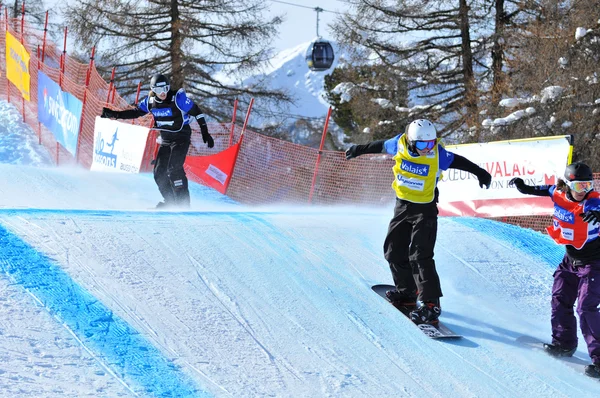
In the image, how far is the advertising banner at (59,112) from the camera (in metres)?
15.9

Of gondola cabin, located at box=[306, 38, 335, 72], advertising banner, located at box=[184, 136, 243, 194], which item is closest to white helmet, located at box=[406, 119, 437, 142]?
advertising banner, located at box=[184, 136, 243, 194]

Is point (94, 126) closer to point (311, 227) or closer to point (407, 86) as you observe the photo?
point (311, 227)

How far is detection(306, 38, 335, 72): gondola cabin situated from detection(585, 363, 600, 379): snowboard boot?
21.2m

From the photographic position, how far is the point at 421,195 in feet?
20.7

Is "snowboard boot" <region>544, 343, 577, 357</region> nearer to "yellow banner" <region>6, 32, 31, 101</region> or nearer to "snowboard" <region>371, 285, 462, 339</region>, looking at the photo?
"snowboard" <region>371, 285, 462, 339</region>

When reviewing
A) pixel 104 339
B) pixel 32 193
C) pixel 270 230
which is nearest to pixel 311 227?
pixel 270 230

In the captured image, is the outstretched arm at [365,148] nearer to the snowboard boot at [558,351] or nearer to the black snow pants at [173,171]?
the snowboard boot at [558,351]

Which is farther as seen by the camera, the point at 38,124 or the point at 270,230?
the point at 38,124

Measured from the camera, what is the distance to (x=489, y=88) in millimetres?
20344

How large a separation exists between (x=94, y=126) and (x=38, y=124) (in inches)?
170

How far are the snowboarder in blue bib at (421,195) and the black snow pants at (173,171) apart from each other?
393 cm

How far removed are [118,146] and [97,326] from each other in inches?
386

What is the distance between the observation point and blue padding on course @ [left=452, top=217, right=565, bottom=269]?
28.9 ft

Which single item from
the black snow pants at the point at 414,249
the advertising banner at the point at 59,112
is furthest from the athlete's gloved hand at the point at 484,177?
the advertising banner at the point at 59,112
